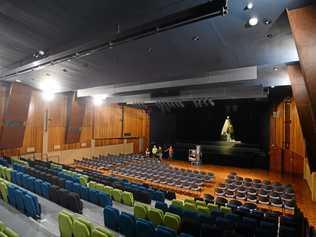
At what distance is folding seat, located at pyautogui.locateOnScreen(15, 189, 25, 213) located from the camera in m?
6.63

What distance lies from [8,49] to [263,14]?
29.2 feet

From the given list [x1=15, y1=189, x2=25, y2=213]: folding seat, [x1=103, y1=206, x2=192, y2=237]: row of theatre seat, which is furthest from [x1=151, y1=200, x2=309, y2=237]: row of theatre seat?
[x1=15, y1=189, x2=25, y2=213]: folding seat

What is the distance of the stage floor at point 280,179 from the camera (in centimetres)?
1004

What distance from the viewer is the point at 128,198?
8.31 metres

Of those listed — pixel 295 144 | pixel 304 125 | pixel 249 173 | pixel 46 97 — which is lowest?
pixel 249 173

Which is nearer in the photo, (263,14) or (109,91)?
(263,14)

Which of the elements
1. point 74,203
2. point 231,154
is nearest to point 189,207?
point 74,203

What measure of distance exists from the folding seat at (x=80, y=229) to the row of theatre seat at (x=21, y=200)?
1877mm

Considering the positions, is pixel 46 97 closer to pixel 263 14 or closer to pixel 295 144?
pixel 263 14

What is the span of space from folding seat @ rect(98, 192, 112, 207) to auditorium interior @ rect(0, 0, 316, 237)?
0.19 feet

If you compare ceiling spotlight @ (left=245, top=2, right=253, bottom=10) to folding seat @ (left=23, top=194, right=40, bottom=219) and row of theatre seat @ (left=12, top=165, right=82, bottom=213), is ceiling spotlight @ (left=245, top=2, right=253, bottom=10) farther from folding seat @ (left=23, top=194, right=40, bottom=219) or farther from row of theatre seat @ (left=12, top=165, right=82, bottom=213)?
folding seat @ (left=23, top=194, right=40, bottom=219)

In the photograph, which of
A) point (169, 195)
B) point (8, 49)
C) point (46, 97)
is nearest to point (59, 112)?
point (46, 97)

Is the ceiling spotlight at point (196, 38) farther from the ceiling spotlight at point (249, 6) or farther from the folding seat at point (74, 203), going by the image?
the folding seat at point (74, 203)

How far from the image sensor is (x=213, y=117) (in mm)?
22109
